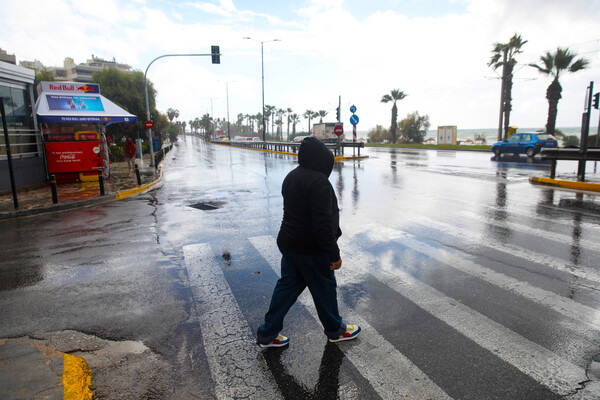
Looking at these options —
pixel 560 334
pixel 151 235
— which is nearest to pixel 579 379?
pixel 560 334

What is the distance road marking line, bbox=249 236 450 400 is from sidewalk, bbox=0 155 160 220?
9.58 metres

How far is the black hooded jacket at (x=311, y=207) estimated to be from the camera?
295cm

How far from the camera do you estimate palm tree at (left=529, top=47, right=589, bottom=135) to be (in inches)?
1123

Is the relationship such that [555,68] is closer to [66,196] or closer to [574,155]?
[574,155]

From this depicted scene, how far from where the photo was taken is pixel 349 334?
341 cm

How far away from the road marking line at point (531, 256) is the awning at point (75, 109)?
14.5 meters

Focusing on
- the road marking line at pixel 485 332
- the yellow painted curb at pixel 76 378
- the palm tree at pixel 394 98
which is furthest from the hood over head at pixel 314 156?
the palm tree at pixel 394 98

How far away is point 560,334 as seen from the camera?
3.43m

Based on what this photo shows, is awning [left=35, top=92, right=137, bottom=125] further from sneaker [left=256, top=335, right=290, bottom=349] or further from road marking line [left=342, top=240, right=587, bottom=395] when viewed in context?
sneaker [left=256, top=335, right=290, bottom=349]

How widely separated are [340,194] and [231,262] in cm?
610

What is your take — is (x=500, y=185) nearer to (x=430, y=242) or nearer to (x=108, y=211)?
(x=430, y=242)

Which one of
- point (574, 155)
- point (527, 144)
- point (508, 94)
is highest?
point (508, 94)

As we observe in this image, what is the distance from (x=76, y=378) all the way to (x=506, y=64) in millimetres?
39396

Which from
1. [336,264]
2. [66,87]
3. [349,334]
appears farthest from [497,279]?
[66,87]
